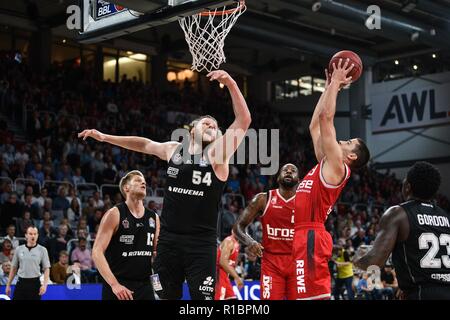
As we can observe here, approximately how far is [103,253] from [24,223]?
7.48 metres

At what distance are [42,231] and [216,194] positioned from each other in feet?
27.6

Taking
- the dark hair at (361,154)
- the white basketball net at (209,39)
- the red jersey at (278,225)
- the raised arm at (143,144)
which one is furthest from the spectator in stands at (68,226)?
the dark hair at (361,154)

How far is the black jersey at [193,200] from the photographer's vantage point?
6023 millimetres

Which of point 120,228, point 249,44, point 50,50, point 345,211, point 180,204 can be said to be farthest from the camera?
point 249,44

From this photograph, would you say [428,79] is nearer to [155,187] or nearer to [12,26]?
[155,187]

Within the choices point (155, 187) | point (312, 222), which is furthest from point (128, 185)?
point (155, 187)

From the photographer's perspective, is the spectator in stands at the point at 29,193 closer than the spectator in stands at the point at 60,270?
No

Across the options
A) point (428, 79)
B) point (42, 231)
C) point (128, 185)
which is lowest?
point (42, 231)

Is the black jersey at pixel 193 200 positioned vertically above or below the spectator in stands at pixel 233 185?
below

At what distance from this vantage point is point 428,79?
27062 mm

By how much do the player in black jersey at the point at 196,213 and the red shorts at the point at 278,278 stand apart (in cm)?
144

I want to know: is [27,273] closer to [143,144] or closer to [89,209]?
[89,209]

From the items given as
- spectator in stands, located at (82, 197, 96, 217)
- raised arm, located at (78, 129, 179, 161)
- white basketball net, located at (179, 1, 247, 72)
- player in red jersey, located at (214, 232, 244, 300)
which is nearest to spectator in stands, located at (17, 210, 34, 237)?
spectator in stands, located at (82, 197, 96, 217)

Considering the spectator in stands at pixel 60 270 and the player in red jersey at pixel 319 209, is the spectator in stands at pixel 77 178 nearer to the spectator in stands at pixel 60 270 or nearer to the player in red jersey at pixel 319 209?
the spectator in stands at pixel 60 270
